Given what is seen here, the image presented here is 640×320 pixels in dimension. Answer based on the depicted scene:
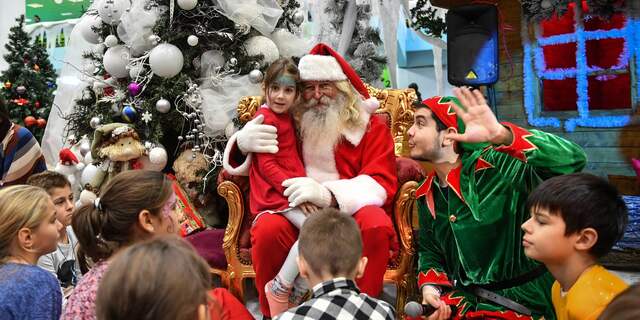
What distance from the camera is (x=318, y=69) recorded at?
385 centimetres

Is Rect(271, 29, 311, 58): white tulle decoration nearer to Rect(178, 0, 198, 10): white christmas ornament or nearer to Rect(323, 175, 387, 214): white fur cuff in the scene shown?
Rect(178, 0, 198, 10): white christmas ornament

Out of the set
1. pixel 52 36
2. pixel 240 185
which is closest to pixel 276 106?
pixel 240 185

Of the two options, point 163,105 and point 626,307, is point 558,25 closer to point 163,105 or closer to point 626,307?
point 163,105

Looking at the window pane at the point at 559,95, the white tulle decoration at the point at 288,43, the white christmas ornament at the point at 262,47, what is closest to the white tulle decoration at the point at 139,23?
the white christmas ornament at the point at 262,47

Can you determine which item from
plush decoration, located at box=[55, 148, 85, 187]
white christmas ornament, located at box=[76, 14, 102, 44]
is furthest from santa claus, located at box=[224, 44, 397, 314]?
white christmas ornament, located at box=[76, 14, 102, 44]

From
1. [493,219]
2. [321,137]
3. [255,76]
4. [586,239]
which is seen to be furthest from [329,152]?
[586,239]

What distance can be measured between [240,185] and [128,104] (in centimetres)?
185

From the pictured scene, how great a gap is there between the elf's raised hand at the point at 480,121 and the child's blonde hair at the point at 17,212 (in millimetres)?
1787

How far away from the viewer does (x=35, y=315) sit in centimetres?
216

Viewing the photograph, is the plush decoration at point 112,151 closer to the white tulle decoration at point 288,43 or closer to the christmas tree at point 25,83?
the white tulle decoration at point 288,43

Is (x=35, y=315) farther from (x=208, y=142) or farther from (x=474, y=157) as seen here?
(x=208, y=142)

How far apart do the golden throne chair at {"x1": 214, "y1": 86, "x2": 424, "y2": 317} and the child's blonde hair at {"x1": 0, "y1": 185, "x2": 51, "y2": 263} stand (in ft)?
5.41

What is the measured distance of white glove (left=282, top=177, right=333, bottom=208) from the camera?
3.46 metres

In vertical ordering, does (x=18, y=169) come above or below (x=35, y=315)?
above
